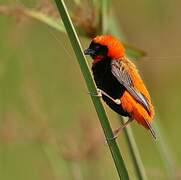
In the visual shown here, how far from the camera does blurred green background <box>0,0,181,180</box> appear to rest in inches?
163

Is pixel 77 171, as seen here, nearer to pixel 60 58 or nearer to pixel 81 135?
pixel 81 135

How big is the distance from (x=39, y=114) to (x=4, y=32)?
722 mm

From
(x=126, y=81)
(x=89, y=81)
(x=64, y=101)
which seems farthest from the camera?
(x=64, y=101)

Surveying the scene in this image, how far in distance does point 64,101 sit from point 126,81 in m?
2.38

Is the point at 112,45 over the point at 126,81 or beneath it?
over

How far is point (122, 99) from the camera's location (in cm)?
285

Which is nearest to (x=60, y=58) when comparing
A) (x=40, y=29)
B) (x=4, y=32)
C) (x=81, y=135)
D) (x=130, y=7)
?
(x=40, y=29)

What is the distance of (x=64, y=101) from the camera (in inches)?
203

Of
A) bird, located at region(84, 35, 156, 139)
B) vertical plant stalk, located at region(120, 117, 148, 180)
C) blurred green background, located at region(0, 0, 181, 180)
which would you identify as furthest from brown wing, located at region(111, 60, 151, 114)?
blurred green background, located at region(0, 0, 181, 180)

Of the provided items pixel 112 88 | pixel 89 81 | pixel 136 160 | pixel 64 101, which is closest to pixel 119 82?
pixel 112 88

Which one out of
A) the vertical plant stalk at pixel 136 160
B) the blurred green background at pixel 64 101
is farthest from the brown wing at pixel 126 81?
the blurred green background at pixel 64 101

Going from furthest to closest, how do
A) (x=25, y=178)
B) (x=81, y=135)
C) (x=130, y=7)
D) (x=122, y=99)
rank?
(x=130, y=7), (x=25, y=178), (x=81, y=135), (x=122, y=99)

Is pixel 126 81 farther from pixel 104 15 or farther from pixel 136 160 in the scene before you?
pixel 104 15

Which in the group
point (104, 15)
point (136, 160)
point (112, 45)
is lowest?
point (136, 160)
